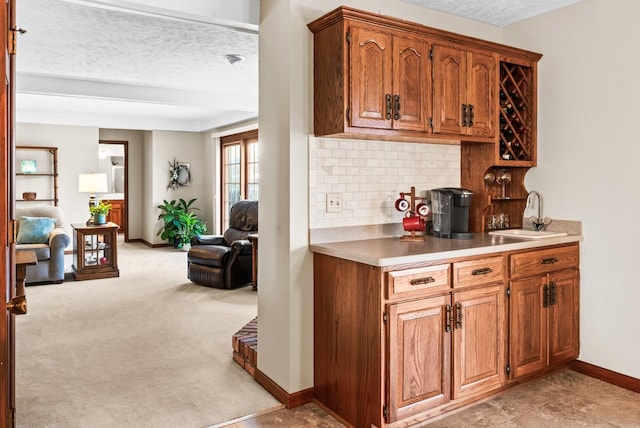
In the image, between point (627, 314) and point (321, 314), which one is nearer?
point (321, 314)

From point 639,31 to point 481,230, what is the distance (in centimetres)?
155

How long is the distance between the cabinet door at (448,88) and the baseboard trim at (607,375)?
5.94ft

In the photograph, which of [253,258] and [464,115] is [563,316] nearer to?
[464,115]

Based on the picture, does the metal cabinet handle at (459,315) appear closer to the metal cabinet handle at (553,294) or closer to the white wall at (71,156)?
the metal cabinet handle at (553,294)

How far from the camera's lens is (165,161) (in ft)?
31.8

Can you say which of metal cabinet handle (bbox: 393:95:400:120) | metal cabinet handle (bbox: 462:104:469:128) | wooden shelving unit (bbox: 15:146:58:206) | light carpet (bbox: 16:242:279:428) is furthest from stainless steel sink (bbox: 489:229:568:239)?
wooden shelving unit (bbox: 15:146:58:206)

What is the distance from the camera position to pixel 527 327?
296 centimetres

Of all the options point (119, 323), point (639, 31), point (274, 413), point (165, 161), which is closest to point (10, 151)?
point (274, 413)

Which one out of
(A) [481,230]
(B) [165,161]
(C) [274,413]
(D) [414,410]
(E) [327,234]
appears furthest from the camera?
(B) [165,161]

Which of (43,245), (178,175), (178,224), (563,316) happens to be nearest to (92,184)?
(43,245)

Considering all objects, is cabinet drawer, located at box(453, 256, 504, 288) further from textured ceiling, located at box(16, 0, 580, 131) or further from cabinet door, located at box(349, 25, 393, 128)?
textured ceiling, located at box(16, 0, 580, 131)

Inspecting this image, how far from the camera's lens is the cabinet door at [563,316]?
3117 millimetres

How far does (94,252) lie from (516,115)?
5907 millimetres

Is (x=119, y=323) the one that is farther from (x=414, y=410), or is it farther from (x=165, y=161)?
(x=165, y=161)
